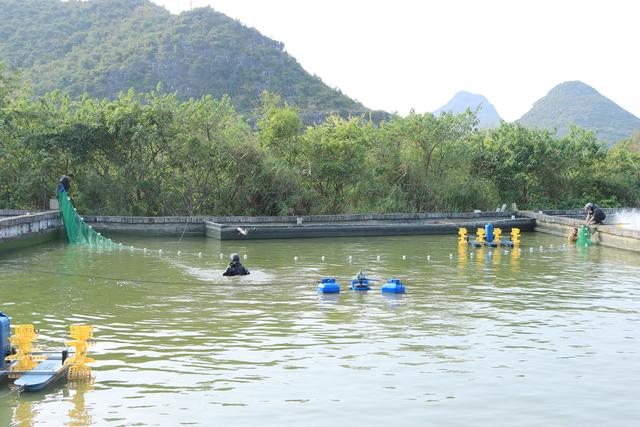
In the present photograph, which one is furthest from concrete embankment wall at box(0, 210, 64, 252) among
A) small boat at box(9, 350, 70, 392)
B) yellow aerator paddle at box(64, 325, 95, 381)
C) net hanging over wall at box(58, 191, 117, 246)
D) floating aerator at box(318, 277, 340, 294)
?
yellow aerator paddle at box(64, 325, 95, 381)

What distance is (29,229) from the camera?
81.5 ft

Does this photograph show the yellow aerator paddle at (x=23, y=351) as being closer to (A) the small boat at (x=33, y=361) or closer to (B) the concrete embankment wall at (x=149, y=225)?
(A) the small boat at (x=33, y=361)

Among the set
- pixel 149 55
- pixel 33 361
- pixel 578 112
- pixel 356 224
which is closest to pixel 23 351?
pixel 33 361

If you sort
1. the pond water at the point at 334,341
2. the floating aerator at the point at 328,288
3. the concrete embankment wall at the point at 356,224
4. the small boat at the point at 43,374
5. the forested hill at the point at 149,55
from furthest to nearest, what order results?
the forested hill at the point at 149,55 → the concrete embankment wall at the point at 356,224 → the floating aerator at the point at 328,288 → the small boat at the point at 43,374 → the pond water at the point at 334,341

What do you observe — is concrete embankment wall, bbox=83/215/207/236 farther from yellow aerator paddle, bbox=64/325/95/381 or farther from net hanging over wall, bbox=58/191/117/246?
yellow aerator paddle, bbox=64/325/95/381

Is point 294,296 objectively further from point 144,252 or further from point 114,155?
point 114,155

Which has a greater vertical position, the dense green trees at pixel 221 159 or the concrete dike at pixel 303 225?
the dense green trees at pixel 221 159

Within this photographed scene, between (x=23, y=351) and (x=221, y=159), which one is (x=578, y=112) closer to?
(x=221, y=159)

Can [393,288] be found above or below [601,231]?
below

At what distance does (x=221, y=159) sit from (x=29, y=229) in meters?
9.11

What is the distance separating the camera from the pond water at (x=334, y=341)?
8664mm

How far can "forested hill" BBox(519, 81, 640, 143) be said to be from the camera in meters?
124

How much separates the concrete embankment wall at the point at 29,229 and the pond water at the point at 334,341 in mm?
1442

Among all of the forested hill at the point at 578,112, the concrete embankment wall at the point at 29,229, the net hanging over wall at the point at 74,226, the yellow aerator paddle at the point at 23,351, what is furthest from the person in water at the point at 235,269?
the forested hill at the point at 578,112
